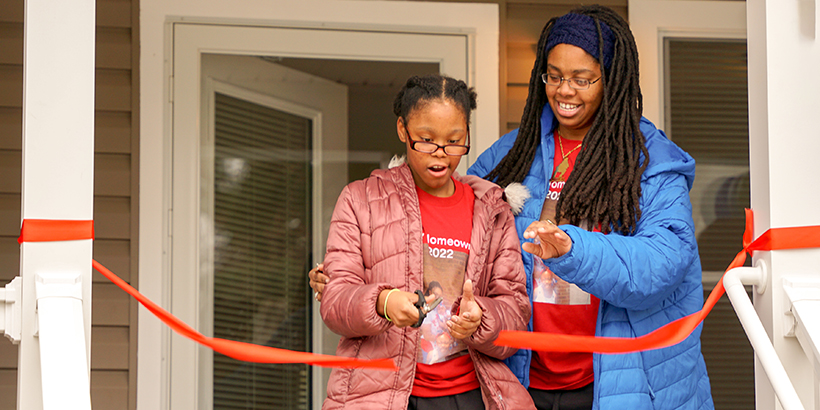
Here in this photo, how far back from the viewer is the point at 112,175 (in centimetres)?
307

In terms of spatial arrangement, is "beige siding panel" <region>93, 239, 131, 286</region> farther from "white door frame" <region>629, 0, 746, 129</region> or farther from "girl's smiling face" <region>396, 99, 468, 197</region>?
"white door frame" <region>629, 0, 746, 129</region>

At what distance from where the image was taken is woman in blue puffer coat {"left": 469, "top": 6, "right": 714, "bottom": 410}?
5.79ft

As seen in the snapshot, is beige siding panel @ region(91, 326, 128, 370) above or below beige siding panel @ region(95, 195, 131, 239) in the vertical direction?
below

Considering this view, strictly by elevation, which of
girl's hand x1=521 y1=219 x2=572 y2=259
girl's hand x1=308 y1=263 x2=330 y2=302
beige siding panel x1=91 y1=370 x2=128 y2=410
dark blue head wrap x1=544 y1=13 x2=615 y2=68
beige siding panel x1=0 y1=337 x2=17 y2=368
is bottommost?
beige siding panel x1=91 y1=370 x2=128 y2=410

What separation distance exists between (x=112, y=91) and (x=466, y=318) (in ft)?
6.99

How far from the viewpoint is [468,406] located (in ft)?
5.90

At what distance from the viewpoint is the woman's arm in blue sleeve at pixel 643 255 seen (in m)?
1.70

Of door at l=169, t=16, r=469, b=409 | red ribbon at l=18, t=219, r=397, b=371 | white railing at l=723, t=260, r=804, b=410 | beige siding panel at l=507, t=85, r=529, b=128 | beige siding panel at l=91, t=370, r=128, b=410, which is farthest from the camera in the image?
beige siding panel at l=507, t=85, r=529, b=128

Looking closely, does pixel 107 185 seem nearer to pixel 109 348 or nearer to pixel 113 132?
pixel 113 132

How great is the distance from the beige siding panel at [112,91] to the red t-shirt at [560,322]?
199cm

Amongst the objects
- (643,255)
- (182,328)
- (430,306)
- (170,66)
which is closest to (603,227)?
(643,255)

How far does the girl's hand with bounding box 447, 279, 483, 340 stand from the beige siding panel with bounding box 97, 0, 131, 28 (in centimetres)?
219

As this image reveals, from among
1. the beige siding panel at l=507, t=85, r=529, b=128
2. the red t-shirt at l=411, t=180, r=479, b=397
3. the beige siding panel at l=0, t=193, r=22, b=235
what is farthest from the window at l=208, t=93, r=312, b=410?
the red t-shirt at l=411, t=180, r=479, b=397

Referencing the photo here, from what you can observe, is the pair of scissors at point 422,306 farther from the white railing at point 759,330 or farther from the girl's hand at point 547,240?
the white railing at point 759,330
